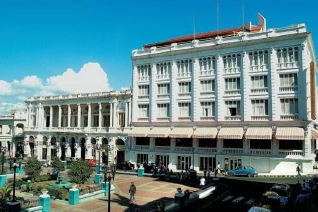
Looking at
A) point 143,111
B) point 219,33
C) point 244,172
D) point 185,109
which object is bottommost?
point 244,172

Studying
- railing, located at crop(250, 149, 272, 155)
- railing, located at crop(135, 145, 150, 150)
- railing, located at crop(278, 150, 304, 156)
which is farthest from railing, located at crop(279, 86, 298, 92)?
railing, located at crop(135, 145, 150, 150)

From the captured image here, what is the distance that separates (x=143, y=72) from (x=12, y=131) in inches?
1689

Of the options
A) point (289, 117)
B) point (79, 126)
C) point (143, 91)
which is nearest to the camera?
point (289, 117)

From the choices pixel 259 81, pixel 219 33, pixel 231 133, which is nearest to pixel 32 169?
pixel 231 133

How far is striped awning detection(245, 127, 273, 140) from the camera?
41.3m

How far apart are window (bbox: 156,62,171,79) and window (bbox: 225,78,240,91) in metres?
9.83

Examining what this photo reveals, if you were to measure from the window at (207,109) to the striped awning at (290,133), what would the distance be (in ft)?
32.5

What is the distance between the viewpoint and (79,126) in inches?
2518

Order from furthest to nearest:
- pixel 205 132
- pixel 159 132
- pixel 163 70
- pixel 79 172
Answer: pixel 163 70 → pixel 159 132 → pixel 205 132 → pixel 79 172

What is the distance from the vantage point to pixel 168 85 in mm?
51562

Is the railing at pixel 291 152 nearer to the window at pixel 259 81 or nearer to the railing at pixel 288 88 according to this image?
the railing at pixel 288 88

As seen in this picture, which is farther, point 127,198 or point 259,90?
point 259,90

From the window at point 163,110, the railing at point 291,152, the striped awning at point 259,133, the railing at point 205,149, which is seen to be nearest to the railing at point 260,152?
the railing at point 291,152

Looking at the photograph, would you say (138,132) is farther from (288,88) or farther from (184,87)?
(288,88)
